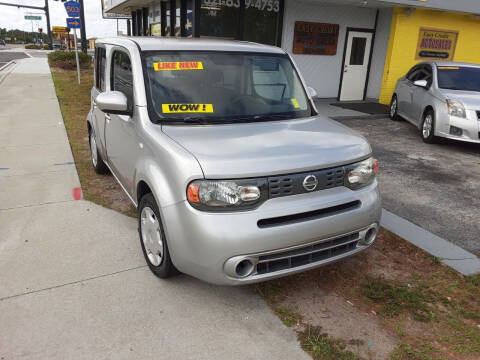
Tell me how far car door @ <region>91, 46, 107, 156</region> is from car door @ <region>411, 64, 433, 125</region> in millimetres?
6461

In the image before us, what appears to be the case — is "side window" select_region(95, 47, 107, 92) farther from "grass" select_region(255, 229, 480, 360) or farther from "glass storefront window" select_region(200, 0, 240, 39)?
"glass storefront window" select_region(200, 0, 240, 39)

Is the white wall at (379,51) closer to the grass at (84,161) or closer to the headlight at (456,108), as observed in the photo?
the headlight at (456,108)

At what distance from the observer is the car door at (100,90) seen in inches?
185

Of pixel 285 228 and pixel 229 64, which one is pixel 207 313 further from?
pixel 229 64

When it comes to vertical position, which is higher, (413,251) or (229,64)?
(229,64)

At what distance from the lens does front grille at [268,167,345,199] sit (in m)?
2.69

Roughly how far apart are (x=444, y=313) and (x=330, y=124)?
1753mm

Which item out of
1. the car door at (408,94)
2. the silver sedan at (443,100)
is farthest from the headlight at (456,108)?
the car door at (408,94)

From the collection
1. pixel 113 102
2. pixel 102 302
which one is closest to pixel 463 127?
pixel 113 102

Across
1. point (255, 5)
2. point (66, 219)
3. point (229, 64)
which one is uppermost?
point (255, 5)

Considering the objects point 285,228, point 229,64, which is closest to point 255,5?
point 229,64

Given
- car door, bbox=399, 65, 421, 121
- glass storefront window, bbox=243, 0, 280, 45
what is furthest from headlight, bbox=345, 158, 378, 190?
glass storefront window, bbox=243, 0, 280, 45

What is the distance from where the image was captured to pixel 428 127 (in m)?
8.18

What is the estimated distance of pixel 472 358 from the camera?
2.58 m
